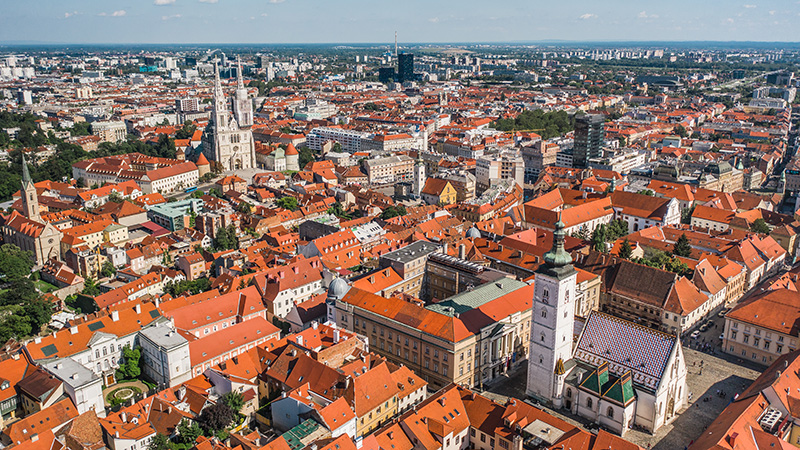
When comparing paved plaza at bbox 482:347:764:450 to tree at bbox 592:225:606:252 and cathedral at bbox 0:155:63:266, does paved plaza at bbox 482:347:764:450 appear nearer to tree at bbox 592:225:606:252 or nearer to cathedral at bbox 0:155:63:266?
tree at bbox 592:225:606:252

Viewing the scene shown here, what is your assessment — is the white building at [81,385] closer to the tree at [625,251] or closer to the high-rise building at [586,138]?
the tree at [625,251]

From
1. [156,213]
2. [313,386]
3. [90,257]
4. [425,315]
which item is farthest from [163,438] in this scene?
[156,213]

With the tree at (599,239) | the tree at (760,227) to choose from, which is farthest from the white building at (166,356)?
the tree at (760,227)

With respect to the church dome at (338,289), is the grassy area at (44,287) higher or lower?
lower

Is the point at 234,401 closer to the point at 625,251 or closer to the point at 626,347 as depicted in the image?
the point at 626,347

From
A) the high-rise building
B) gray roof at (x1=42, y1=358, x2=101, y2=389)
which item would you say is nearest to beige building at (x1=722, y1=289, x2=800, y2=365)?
gray roof at (x1=42, y1=358, x2=101, y2=389)
